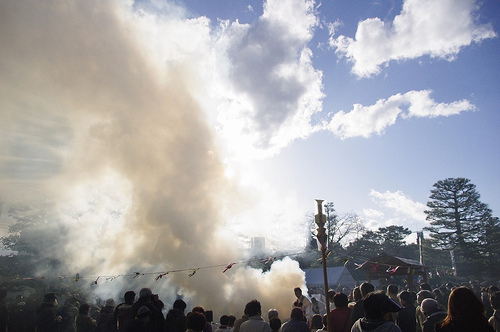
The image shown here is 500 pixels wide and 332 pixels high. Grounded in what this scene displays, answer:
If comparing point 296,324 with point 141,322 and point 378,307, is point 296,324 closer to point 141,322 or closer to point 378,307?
point 378,307

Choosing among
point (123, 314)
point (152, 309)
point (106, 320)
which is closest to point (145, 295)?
point (152, 309)

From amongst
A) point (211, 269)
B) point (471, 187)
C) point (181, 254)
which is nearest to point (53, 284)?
Answer: point (181, 254)

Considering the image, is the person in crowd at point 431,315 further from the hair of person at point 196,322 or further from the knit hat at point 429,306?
Result: the hair of person at point 196,322

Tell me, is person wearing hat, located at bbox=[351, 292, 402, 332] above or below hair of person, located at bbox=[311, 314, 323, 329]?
above

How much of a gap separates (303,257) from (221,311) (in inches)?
978

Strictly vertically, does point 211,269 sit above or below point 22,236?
below

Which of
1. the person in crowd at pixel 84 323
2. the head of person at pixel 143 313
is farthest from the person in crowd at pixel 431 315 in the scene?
the person in crowd at pixel 84 323

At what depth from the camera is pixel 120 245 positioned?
800 inches

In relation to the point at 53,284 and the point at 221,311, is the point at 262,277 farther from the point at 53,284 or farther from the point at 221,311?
the point at 53,284

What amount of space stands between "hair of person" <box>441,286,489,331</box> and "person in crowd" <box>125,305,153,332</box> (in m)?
4.69

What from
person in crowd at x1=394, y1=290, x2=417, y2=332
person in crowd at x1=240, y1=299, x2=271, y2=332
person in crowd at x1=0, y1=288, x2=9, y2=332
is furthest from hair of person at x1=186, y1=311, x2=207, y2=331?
person in crowd at x1=0, y1=288, x2=9, y2=332

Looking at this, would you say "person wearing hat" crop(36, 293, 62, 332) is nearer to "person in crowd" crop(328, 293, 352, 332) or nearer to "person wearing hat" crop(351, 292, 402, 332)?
"person in crowd" crop(328, 293, 352, 332)

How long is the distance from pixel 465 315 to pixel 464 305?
0.10m

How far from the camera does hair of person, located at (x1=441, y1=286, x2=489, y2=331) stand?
3234mm
